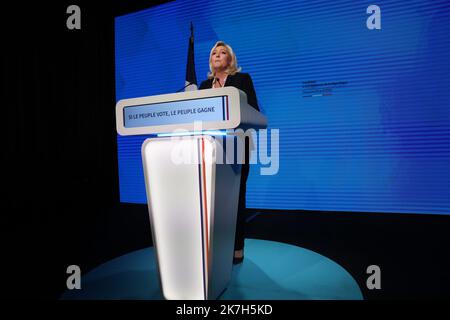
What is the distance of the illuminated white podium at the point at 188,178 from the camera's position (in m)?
1.06

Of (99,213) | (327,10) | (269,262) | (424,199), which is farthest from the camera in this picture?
(99,213)

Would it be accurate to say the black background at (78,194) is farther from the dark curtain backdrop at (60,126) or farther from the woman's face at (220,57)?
the woman's face at (220,57)

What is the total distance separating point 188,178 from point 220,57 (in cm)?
79

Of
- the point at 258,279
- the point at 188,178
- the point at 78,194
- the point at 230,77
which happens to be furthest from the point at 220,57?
the point at 78,194

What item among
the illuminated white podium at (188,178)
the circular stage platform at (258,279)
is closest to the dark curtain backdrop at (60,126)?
the circular stage platform at (258,279)

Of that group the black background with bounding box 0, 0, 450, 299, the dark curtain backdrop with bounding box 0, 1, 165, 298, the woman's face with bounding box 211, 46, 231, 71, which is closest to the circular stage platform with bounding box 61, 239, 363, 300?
the black background with bounding box 0, 0, 450, 299

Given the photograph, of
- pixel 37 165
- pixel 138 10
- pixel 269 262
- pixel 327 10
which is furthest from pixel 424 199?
pixel 37 165

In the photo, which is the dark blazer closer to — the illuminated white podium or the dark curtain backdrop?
the illuminated white podium

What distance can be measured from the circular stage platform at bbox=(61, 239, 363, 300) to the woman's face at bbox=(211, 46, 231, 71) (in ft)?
3.89

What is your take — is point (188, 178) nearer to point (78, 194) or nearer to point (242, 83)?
point (242, 83)

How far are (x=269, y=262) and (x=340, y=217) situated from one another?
4.98 ft

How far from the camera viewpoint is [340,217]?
299 centimetres

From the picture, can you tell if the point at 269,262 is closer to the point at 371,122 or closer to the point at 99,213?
the point at 371,122

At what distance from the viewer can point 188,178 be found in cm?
114
